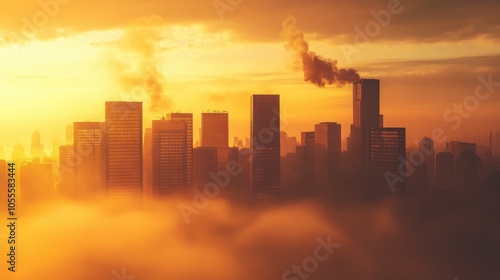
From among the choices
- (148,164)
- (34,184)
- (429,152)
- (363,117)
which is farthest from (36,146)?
(429,152)

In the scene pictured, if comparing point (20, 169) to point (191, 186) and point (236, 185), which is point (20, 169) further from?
point (236, 185)

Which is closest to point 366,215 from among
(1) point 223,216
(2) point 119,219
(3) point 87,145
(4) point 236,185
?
(1) point 223,216

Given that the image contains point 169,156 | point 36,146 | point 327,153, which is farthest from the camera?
point 327,153

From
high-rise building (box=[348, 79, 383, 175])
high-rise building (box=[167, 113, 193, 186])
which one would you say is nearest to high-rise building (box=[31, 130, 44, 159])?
high-rise building (box=[167, 113, 193, 186])

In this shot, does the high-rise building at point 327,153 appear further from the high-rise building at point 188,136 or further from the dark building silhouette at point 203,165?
the high-rise building at point 188,136

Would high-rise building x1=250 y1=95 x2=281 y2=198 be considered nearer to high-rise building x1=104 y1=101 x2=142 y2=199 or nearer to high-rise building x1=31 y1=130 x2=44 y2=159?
high-rise building x1=104 y1=101 x2=142 y2=199

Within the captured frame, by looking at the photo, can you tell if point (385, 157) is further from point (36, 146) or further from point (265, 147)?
point (36, 146)
